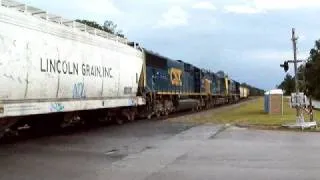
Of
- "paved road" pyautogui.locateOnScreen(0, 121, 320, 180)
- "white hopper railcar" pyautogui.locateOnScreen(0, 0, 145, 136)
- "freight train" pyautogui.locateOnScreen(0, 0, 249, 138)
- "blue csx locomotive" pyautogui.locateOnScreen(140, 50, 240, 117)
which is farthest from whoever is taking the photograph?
"blue csx locomotive" pyautogui.locateOnScreen(140, 50, 240, 117)

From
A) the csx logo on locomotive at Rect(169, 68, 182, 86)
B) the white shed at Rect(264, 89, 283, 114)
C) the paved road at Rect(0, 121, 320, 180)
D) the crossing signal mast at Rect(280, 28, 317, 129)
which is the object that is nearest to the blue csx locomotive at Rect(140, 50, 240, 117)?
the csx logo on locomotive at Rect(169, 68, 182, 86)

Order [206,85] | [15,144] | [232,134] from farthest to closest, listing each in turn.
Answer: [206,85] < [232,134] < [15,144]

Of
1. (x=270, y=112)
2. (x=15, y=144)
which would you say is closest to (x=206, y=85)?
(x=270, y=112)

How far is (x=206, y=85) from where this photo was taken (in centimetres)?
5166

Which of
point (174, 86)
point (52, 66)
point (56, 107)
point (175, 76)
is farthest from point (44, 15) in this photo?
point (175, 76)

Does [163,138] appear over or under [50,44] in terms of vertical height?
under

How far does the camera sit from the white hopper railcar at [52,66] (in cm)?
1473

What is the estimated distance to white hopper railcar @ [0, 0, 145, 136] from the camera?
14727 mm

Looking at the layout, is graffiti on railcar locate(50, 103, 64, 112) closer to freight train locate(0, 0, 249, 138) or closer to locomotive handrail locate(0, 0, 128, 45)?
freight train locate(0, 0, 249, 138)

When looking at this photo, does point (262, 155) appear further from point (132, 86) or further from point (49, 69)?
point (132, 86)

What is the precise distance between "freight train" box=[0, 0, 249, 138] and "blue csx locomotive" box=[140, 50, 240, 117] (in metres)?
0.11

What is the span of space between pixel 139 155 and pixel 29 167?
3349 millimetres

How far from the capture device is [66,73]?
1828 cm

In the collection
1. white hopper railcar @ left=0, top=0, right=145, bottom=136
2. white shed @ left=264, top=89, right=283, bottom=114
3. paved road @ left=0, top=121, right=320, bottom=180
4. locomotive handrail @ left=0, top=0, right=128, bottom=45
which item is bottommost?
paved road @ left=0, top=121, right=320, bottom=180
